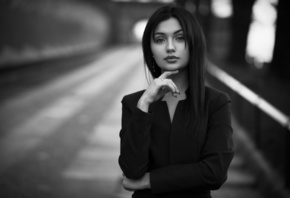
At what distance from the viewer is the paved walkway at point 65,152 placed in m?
5.11

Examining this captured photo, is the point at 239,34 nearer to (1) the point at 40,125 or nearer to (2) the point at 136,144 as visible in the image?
(1) the point at 40,125

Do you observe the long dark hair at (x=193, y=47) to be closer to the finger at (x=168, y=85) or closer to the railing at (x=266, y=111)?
the finger at (x=168, y=85)

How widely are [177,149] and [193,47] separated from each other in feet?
1.36

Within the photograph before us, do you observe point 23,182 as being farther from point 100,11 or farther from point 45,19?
point 100,11

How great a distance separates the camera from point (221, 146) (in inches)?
75.5

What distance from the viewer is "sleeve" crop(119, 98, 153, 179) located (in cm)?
184

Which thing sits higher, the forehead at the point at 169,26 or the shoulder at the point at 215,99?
the forehead at the point at 169,26

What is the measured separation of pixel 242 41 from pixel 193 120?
18156 mm

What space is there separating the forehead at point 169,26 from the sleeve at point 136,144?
1.08 feet

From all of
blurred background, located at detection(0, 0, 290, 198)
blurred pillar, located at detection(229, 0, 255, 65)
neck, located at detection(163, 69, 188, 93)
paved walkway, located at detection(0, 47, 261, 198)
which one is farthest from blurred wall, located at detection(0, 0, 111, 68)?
neck, located at detection(163, 69, 188, 93)

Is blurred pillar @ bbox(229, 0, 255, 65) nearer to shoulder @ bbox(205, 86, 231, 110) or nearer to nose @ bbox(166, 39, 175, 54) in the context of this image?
shoulder @ bbox(205, 86, 231, 110)

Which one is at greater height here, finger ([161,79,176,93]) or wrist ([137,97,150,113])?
finger ([161,79,176,93])

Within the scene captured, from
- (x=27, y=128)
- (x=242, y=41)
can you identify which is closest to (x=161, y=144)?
(x=27, y=128)

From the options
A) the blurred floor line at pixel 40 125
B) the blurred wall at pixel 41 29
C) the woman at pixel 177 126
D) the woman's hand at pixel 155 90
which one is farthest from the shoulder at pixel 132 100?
the blurred wall at pixel 41 29
